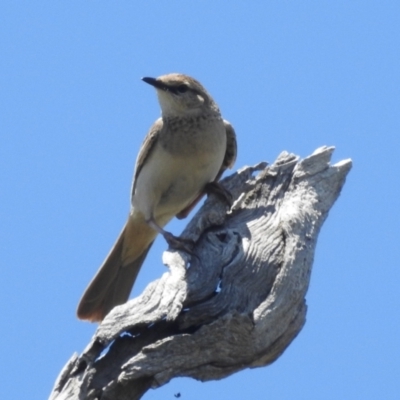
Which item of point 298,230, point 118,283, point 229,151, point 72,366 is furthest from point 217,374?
point 229,151

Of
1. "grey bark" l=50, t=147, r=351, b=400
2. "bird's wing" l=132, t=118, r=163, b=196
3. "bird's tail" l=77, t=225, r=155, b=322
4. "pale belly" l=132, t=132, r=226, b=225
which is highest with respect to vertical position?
"bird's wing" l=132, t=118, r=163, b=196

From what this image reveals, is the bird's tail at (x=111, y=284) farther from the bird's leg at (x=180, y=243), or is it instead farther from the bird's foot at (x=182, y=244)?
the bird's foot at (x=182, y=244)

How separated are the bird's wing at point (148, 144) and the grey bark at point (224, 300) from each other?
4.15 ft

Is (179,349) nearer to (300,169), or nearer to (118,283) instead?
(300,169)

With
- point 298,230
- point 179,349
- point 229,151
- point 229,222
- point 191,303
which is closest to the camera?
point 179,349

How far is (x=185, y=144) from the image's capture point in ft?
27.0

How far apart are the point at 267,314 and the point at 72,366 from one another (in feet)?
4.14

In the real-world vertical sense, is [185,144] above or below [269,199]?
above

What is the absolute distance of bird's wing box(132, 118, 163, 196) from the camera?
27.7 feet

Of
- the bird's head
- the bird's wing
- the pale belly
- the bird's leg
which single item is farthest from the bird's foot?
the bird's head

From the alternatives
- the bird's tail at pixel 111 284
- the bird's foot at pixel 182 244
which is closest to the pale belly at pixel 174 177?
the bird's tail at pixel 111 284

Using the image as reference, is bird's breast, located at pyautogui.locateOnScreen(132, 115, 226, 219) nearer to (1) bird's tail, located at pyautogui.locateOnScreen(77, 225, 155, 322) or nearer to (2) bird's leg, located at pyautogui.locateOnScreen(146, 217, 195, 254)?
(1) bird's tail, located at pyautogui.locateOnScreen(77, 225, 155, 322)

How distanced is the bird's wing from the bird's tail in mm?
637

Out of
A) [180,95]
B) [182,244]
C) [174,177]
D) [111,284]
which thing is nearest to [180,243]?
[182,244]
